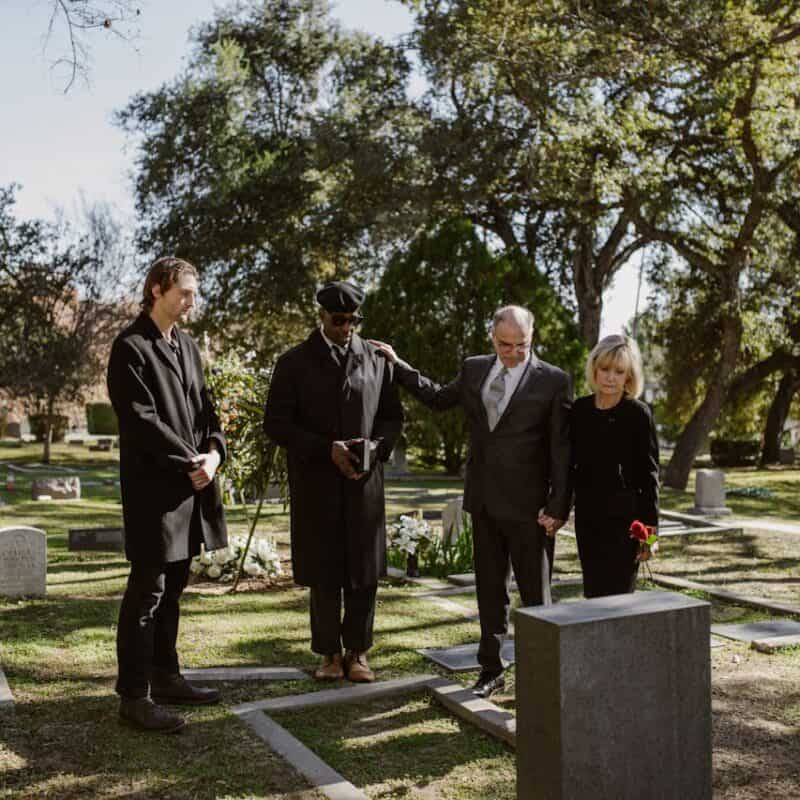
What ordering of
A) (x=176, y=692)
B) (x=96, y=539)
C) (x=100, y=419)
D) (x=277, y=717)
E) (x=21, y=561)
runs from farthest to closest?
1. (x=100, y=419)
2. (x=96, y=539)
3. (x=21, y=561)
4. (x=176, y=692)
5. (x=277, y=717)

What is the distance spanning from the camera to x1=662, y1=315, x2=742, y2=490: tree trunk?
20.3 metres

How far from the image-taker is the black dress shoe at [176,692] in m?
4.91

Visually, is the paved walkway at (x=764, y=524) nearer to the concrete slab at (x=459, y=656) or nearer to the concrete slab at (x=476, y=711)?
the concrete slab at (x=459, y=656)

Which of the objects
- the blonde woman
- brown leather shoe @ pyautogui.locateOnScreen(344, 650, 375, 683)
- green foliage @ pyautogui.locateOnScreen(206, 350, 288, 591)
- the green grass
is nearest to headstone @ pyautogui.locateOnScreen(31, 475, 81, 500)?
green foliage @ pyautogui.locateOnScreen(206, 350, 288, 591)

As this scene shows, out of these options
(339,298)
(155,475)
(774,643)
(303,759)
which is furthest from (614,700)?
(774,643)

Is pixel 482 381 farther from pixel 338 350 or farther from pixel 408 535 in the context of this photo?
pixel 408 535

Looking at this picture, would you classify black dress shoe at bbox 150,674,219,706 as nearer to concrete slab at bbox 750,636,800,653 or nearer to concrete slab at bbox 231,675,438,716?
concrete slab at bbox 231,675,438,716

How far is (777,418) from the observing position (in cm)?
3027

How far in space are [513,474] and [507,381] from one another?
501 millimetres

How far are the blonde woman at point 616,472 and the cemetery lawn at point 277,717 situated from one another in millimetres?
886

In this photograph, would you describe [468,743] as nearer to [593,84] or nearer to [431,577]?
[431,577]

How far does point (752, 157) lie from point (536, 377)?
15119 millimetres

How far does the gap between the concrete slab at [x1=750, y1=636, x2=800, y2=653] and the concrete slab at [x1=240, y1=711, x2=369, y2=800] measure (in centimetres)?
332

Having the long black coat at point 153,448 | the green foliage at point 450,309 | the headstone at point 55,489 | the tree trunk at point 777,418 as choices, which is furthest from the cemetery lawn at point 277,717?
the tree trunk at point 777,418
